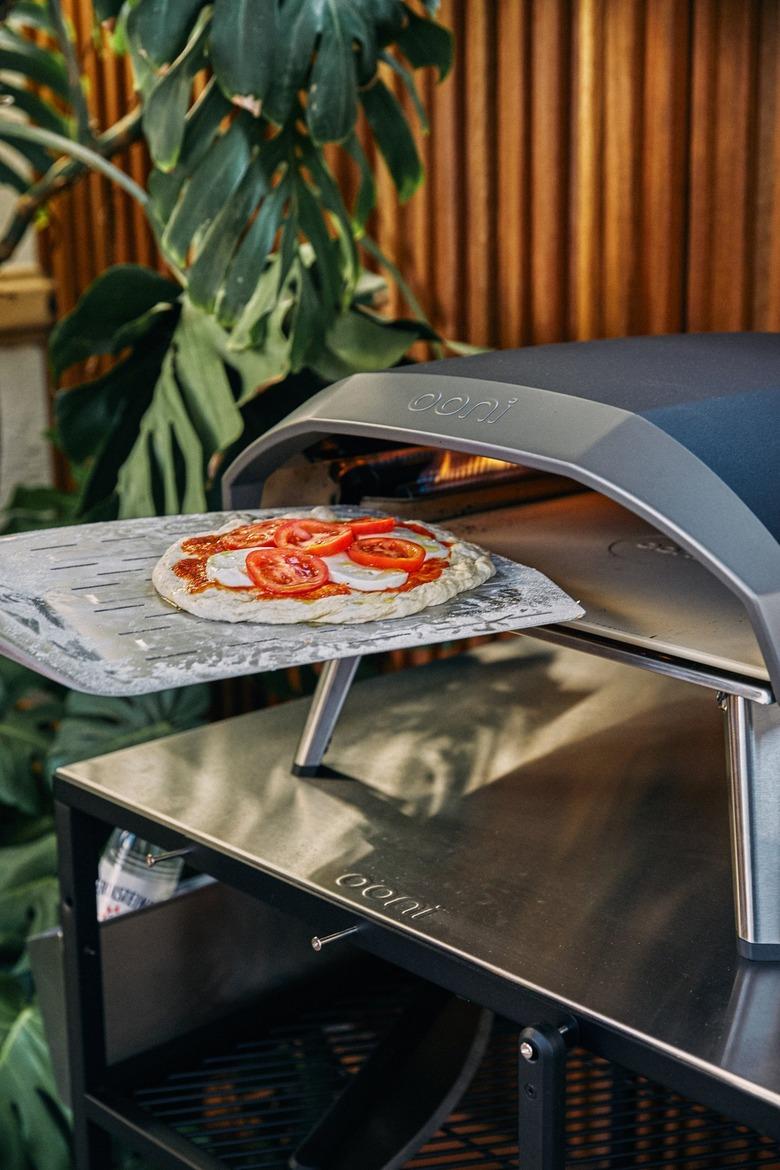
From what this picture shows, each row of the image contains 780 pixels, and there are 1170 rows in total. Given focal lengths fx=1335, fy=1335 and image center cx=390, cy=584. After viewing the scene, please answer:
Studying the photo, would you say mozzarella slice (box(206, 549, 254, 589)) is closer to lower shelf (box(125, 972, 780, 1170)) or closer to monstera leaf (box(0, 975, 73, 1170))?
lower shelf (box(125, 972, 780, 1170))

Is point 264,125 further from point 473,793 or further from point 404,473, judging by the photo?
point 473,793

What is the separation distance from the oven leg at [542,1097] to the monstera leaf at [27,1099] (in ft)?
3.19

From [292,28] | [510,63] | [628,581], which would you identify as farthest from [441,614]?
[510,63]

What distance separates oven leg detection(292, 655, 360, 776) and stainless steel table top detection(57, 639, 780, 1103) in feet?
0.06

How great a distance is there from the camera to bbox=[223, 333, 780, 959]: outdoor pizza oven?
0.76 meters

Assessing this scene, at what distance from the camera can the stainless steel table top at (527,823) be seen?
2.56 feet

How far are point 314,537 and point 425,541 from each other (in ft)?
0.27

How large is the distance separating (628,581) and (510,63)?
3.33 ft

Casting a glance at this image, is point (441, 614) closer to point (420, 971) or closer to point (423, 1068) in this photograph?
point (420, 971)

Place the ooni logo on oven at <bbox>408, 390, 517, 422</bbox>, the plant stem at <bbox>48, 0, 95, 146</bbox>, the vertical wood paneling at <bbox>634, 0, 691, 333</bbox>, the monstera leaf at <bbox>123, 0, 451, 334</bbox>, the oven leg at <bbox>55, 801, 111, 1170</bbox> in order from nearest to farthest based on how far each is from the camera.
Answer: the ooni logo on oven at <bbox>408, 390, 517, 422</bbox>, the oven leg at <bbox>55, 801, 111, 1170</bbox>, the monstera leaf at <bbox>123, 0, 451, 334</bbox>, the vertical wood paneling at <bbox>634, 0, 691, 333</bbox>, the plant stem at <bbox>48, 0, 95, 146</bbox>

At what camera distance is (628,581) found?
97 cm

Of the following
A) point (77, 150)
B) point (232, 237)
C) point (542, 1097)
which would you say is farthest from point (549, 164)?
point (542, 1097)

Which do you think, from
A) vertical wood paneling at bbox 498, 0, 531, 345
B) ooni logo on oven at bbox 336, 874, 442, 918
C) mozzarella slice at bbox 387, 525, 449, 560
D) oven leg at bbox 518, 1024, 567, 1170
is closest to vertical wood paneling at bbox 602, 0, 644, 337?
vertical wood paneling at bbox 498, 0, 531, 345

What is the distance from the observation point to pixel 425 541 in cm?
99
